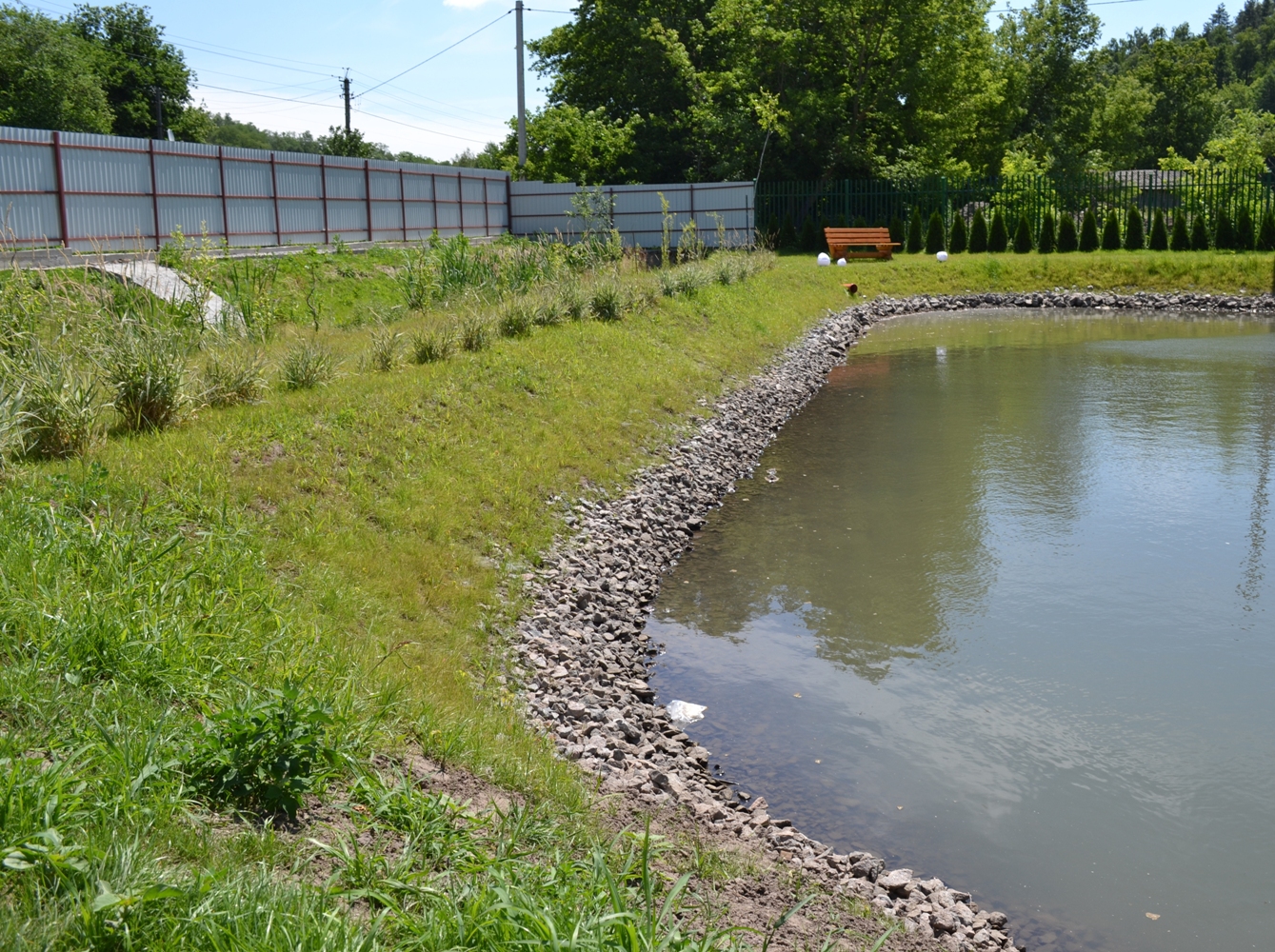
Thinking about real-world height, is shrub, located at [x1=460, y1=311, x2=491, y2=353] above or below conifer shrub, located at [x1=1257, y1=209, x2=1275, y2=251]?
below

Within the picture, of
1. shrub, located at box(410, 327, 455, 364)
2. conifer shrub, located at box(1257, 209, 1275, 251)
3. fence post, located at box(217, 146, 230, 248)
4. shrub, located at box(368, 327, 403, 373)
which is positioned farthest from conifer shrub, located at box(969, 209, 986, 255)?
shrub, located at box(368, 327, 403, 373)

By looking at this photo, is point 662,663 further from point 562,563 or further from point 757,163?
point 757,163

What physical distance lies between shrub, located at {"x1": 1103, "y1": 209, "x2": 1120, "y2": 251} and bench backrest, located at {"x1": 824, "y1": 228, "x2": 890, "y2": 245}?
20.6 ft

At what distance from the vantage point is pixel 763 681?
6.40 meters

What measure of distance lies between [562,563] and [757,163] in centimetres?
3137

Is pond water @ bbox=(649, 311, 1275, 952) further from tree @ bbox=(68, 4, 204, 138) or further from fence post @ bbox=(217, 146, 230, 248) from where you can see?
tree @ bbox=(68, 4, 204, 138)

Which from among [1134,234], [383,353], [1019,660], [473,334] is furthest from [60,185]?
[1134,234]

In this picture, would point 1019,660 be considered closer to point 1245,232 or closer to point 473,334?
point 473,334

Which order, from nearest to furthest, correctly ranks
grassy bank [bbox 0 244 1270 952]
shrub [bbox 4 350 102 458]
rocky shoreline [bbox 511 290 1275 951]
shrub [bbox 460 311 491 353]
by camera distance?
grassy bank [bbox 0 244 1270 952], rocky shoreline [bbox 511 290 1275 951], shrub [bbox 4 350 102 458], shrub [bbox 460 311 491 353]

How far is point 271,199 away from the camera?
23.8 metres

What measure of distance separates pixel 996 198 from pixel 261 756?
3330 cm

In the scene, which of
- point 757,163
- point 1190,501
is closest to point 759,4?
point 757,163

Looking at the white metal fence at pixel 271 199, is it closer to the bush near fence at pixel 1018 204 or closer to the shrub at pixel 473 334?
the bush near fence at pixel 1018 204

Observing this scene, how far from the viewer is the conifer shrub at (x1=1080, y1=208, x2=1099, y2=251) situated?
30.3 m
